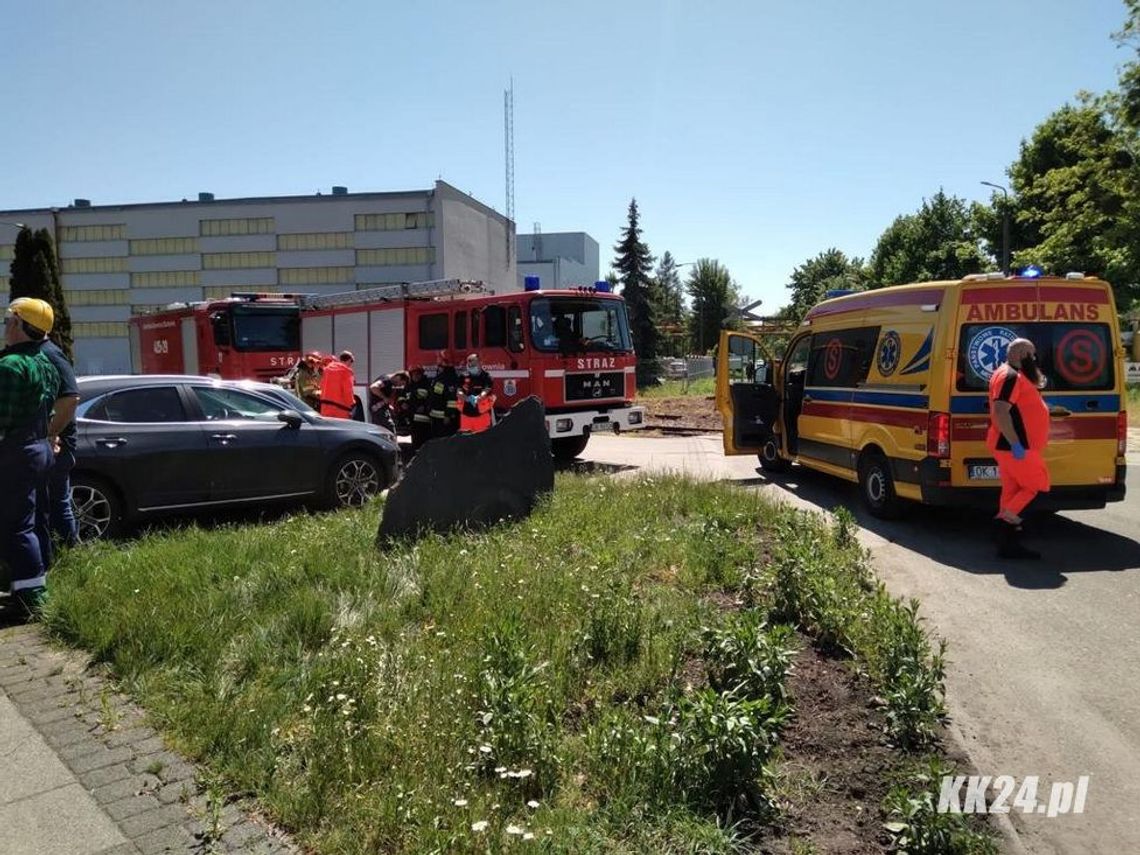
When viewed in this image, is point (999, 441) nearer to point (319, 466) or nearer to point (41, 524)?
point (319, 466)

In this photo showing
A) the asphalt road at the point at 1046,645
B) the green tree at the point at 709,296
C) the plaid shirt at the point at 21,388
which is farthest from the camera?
the green tree at the point at 709,296

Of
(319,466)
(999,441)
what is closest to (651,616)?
(999,441)

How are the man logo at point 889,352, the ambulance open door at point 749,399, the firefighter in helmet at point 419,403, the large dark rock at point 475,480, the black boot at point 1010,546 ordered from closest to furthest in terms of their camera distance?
the large dark rock at point 475,480 → the black boot at point 1010,546 → the man logo at point 889,352 → the ambulance open door at point 749,399 → the firefighter in helmet at point 419,403

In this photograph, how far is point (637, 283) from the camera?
5003cm

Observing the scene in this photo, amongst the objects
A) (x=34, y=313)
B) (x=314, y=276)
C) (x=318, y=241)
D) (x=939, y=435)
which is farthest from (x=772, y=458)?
(x=318, y=241)

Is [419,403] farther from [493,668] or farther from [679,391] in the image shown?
[679,391]

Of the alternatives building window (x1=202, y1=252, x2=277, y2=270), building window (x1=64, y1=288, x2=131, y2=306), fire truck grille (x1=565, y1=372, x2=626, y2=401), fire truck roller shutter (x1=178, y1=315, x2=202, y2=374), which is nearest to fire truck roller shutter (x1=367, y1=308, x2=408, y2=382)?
fire truck grille (x1=565, y1=372, x2=626, y2=401)

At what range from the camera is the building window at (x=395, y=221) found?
148 ft

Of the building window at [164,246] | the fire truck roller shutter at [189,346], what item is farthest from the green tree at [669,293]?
the fire truck roller shutter at [189,346]

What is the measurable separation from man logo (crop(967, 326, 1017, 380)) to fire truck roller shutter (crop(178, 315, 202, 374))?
16123 mm

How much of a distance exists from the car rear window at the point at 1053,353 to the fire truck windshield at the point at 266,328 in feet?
46.9

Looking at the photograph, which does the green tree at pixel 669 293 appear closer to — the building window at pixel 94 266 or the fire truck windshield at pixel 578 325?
the building window at pixel 94 266

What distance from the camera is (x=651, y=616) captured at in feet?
14.9

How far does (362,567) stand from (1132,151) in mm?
31429
